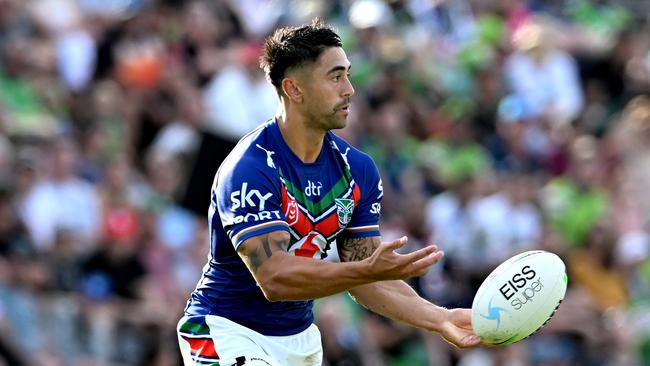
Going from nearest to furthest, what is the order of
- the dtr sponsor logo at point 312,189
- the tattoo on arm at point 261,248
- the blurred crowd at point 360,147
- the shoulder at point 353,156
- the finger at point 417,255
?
the finger at point 417,255 < the tattoo on arm at point 261,248 < the dtr sponsor logo at point 312,189 < the shoulder at point 353,156 < the blurred crowd at point 360,147

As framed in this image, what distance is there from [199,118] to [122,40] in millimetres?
1327

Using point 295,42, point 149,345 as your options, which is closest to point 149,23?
point 149,345

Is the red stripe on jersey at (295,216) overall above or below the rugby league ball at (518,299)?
above

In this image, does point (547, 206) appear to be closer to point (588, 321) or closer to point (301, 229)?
point (588, 321)

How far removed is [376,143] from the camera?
47.4 feet

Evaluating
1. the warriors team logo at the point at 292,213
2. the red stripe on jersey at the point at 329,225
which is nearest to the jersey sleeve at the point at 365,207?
the red stripe on jersey at the point at 329,225

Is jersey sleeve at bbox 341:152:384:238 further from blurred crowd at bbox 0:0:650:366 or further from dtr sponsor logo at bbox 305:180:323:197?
blurred crowd at bbox 0:0:650:366

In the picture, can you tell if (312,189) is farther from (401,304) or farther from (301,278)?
(401,304)

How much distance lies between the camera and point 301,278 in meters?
6.40

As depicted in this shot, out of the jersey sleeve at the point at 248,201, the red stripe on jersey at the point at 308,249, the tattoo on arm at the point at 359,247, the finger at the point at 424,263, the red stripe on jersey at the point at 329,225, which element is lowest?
the tattoo on arm at the point at 359,247

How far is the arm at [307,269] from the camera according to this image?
6.07 metres

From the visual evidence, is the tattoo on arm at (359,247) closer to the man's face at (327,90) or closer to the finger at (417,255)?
the man's face at (327,90)

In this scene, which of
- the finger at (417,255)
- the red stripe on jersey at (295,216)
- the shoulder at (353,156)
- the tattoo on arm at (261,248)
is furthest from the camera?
the shoulder at (353,156)

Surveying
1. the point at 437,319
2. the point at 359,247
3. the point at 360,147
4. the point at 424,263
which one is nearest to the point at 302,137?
the point at 359,247
